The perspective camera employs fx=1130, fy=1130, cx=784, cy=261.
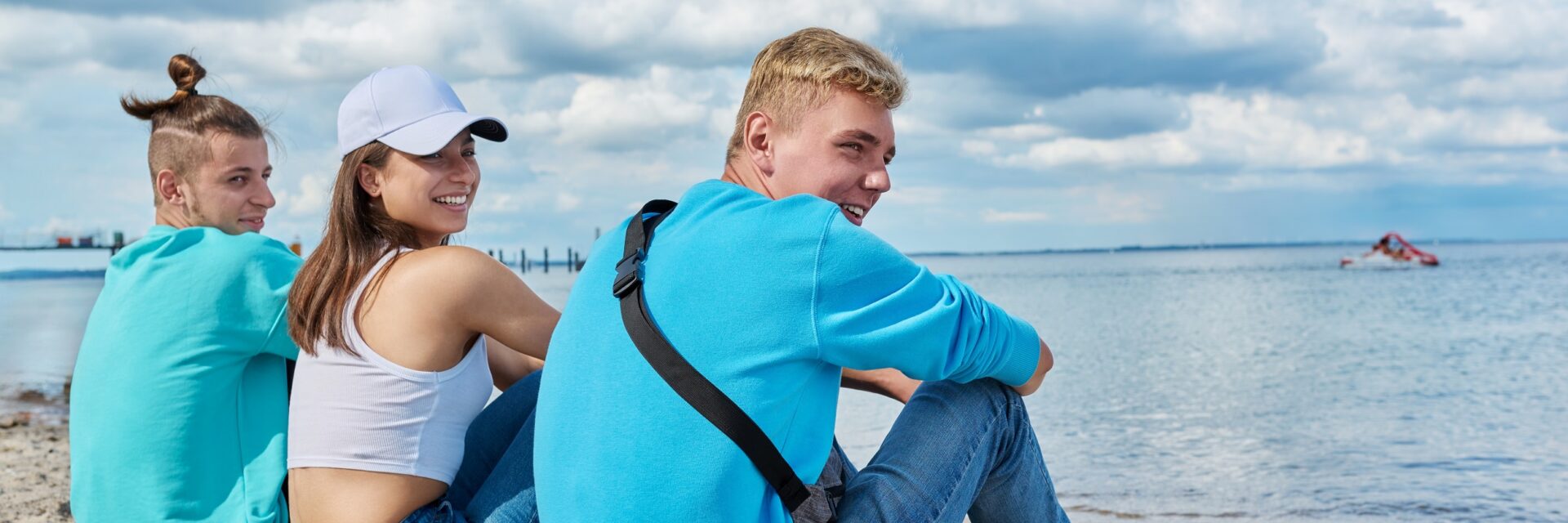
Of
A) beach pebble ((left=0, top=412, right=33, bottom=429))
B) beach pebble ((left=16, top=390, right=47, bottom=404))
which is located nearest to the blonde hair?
beach pebble ((left=0, top=412, right=33, bottom=429))

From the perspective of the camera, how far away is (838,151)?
2432mm

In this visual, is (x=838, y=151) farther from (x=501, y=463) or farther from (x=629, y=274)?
(x=501, y=463)

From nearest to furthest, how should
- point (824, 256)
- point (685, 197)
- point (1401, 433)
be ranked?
point (824, 256) → point (685, 197) → point (1401, 433)

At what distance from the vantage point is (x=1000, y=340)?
223cm

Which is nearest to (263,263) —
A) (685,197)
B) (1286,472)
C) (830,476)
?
(685,197)

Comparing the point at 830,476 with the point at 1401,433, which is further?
the point at 1401,433

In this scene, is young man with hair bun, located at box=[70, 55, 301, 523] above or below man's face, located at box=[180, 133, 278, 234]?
below

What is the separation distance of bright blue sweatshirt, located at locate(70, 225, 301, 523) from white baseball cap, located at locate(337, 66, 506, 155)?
1.32ft

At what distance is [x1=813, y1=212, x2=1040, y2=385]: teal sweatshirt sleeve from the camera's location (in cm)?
183

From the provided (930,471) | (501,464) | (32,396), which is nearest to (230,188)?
(501,464)

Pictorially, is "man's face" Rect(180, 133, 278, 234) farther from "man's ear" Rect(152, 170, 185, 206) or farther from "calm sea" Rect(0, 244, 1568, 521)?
"calm sea" Rect(0, 244, 1568, 521)

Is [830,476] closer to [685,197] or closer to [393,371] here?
[685,197]

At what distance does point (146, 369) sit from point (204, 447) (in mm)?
238

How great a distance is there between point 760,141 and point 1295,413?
11750 millimetres
